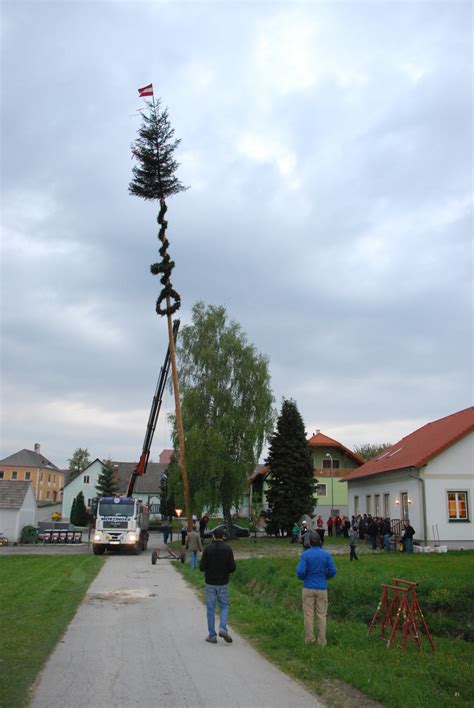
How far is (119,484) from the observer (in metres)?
83.2

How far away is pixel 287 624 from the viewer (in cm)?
1056

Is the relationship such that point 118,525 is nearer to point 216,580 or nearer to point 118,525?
point 118,525

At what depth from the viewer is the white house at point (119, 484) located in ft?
251

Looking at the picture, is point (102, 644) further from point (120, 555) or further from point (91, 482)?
point (91, 482)

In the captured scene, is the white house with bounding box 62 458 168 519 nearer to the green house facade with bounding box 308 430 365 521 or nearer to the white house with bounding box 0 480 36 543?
the green house facade with bounding box 308 430 365 521

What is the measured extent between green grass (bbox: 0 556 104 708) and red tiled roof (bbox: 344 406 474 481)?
1655cm

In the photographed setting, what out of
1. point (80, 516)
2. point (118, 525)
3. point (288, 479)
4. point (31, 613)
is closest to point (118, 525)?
point (118, 525)

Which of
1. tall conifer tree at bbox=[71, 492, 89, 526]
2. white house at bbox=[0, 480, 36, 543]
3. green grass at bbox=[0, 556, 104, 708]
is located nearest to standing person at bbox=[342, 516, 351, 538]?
green grass at bbox=[0, 556, 104, 708]

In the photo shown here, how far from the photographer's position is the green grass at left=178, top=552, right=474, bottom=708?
7.09 m

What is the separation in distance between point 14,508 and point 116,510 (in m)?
10.7

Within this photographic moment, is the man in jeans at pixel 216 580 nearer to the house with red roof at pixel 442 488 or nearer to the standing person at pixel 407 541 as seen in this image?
the standing person at pixel 407 541

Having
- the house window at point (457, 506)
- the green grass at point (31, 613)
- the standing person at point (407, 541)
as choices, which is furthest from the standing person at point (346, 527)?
the green grass at point (31, 613)

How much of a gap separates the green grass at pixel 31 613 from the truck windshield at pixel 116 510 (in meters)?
6.12

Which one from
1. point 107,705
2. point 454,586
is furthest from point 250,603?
point 107,705
